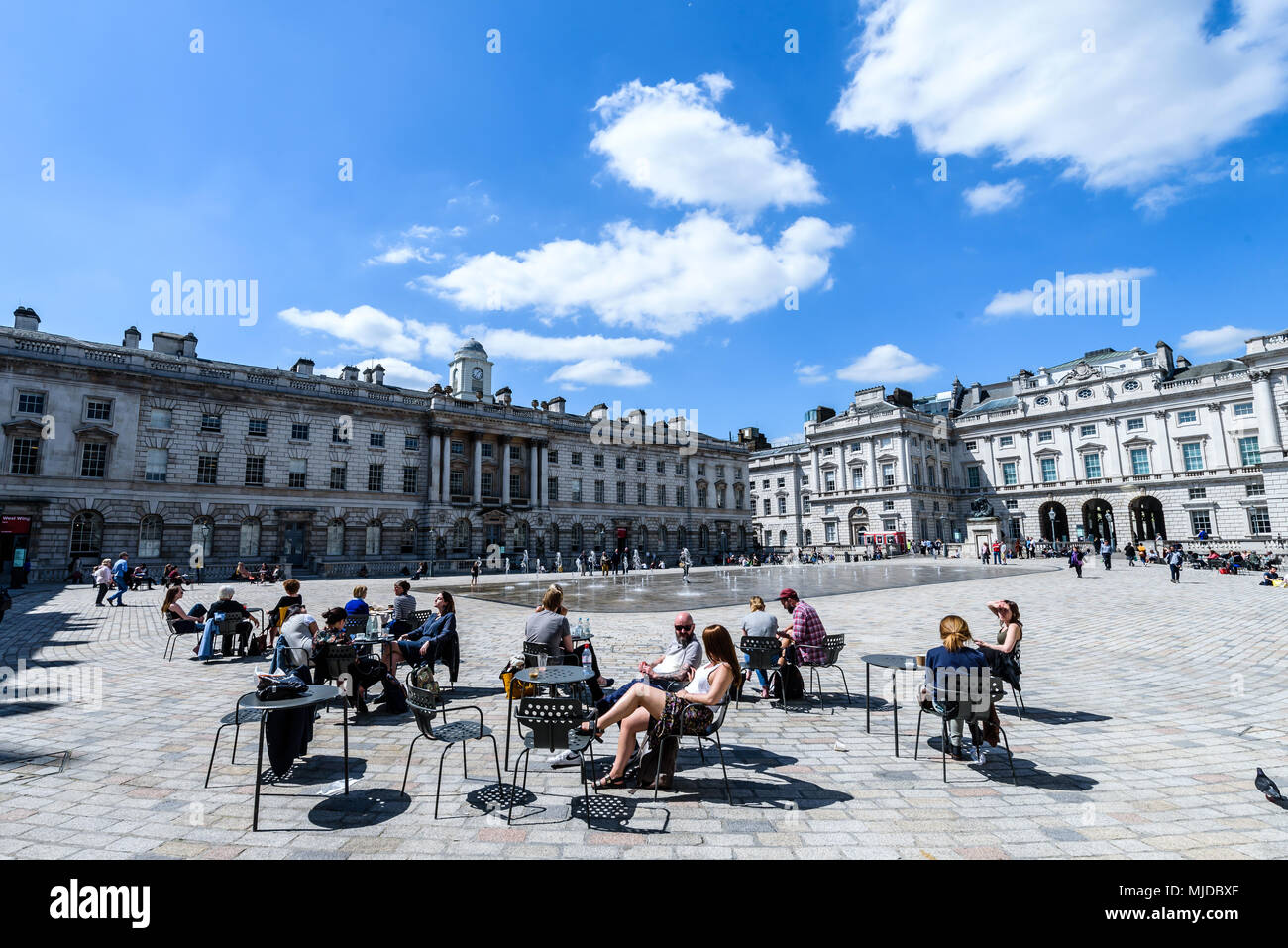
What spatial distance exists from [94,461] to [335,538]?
1283 centimetres

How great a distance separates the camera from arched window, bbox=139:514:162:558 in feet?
107

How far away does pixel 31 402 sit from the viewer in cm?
3012

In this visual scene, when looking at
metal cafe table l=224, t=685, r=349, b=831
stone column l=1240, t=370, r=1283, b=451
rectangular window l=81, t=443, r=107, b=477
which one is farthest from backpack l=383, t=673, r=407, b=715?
stone column l=1240, t=370, r=1283, b=451

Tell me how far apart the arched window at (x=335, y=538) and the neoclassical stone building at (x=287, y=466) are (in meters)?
0.09

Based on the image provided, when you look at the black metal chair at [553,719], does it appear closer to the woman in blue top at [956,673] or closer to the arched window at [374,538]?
the woman in blue top at [956,673]

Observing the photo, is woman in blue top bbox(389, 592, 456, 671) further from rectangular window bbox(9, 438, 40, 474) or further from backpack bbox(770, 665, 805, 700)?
rectangular window bbox(9, 438, 40, 474)

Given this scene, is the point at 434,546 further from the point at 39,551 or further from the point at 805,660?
the point at 805,660

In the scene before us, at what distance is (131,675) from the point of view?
29.6 feet

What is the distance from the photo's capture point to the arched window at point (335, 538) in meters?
38.6

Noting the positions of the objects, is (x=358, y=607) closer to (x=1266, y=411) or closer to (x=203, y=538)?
(x=203, y=538)

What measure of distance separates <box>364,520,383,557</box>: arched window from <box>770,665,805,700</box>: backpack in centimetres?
3831

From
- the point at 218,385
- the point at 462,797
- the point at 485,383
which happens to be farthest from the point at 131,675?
the point at 485,383

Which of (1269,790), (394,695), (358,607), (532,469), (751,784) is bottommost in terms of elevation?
(751,784)

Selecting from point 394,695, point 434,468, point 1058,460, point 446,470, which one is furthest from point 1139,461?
point 394,695
